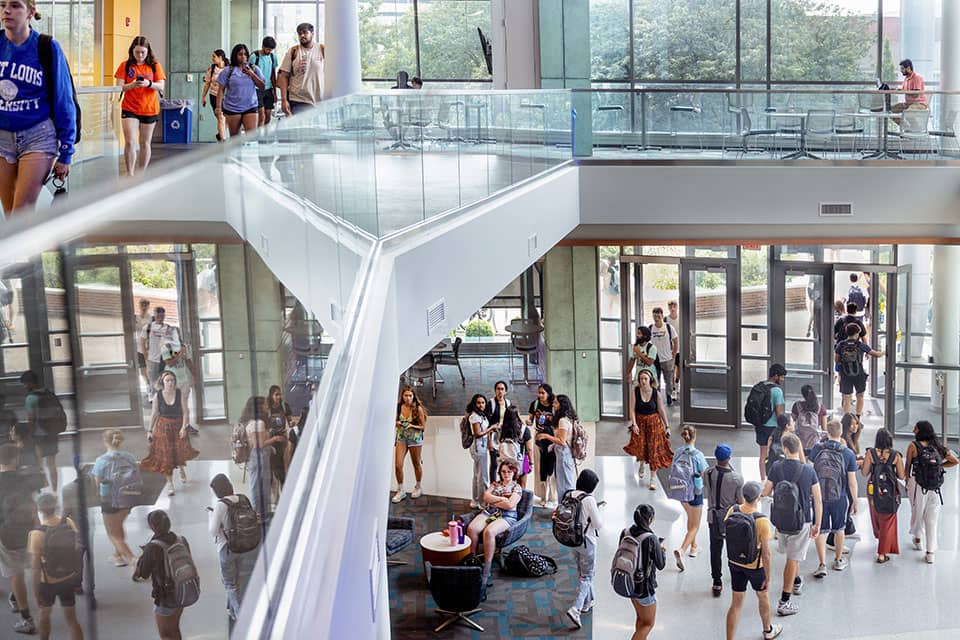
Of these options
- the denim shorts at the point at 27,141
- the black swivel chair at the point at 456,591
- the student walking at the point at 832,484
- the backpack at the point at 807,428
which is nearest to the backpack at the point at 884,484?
the student walking at the point at 832,484

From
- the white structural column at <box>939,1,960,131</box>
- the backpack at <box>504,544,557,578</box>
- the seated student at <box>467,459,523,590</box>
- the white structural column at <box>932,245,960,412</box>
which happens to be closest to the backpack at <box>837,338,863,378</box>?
the white structural column at <box>932,245,960,412</box>

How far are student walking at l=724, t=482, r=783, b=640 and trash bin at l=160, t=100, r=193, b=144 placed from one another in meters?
11.4

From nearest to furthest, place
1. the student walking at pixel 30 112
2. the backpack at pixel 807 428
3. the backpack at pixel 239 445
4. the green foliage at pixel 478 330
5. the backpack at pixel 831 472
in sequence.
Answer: the backpack at pixel 239 445 < the student walking at pixel 30 112 < the backpack at pixel 831 472 < the backpack at pixel 807 428 < the green foliage at pixel 478 330

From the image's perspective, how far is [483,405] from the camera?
12.7 m

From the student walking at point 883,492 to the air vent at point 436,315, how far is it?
233 inches

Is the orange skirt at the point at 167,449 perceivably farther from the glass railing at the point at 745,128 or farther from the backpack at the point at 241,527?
the glass railing at the point at 745,128

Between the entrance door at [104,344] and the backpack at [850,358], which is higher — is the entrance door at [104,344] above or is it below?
above

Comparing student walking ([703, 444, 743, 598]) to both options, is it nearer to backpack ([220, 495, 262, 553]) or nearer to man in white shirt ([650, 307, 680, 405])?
man in white shirt ([650, 307, 680, 405])

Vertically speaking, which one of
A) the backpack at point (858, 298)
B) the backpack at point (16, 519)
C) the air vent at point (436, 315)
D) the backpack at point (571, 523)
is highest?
the backpack at point (16, 519)

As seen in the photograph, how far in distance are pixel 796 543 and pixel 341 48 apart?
6.74m

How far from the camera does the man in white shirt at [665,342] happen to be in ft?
57.4

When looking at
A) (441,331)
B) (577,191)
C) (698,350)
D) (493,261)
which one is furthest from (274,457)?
(698,350)

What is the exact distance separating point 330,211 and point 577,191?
11567 millimetres

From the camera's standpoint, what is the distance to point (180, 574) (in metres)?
1.34
